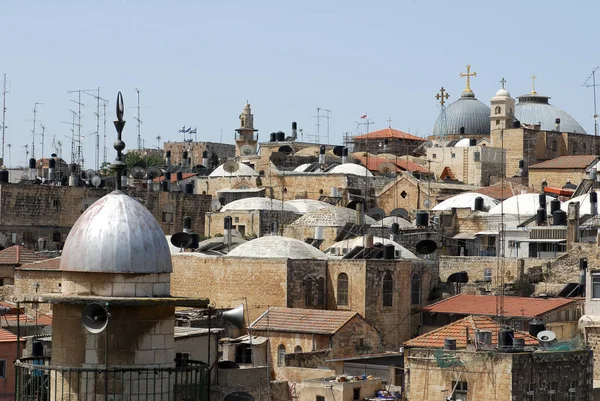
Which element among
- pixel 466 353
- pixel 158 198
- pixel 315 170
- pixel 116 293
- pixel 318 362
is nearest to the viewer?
pixel 116 293

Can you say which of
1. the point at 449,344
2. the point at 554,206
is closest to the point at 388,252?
the point at 449,344

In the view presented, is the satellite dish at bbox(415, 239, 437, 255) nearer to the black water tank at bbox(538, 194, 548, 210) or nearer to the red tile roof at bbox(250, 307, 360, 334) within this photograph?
the black water tank at bbox(538, 194, 548, 210)

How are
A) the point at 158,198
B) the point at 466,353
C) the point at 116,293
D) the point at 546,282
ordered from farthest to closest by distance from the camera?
1. the point at 158,198
2. the point at 546,282
3. the point at 466,353
4. the point at 116,293

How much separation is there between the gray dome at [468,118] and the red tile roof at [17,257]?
4486 centimetres

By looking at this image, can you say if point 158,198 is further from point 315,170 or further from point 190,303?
point 190,303

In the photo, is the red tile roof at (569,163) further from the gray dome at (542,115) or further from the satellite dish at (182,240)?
the satellite dish at (182,240)

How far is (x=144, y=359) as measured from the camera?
34.4 ft

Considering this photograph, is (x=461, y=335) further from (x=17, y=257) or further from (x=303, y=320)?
(x=17, y=257)

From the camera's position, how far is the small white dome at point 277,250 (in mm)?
37156

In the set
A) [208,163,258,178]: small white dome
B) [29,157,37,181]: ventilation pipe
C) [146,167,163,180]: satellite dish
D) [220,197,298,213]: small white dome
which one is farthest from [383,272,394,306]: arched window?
[208,163,258,178]: small white dome

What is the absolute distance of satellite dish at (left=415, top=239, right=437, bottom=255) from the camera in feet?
144

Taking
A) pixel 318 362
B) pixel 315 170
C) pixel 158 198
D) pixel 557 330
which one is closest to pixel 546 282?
pixel 557 330

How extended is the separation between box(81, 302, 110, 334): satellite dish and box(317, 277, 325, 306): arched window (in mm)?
26865

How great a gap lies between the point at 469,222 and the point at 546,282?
1006cm
